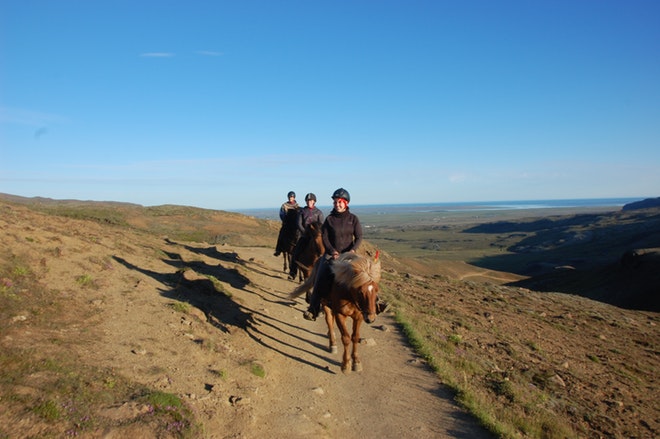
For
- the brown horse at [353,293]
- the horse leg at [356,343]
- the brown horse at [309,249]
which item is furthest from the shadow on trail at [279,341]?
the brown horse at [309,249]

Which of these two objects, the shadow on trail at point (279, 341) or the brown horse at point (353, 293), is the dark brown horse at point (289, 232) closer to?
the shadow on trail at point (279, 341)

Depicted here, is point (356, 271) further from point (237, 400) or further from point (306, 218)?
point (306, 218)

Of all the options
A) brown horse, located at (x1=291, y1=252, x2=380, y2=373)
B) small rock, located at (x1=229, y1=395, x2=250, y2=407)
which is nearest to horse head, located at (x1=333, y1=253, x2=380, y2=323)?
brown horse, located at (x1=291, y1=252, x2=380, y2=373)

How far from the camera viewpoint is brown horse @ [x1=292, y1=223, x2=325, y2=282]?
1227cm

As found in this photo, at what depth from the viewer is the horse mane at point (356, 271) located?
24.8ft

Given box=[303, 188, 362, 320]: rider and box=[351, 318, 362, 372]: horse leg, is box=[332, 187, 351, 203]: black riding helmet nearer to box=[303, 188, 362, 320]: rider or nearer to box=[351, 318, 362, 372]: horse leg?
box=[303, 188, 362, 320]: rider

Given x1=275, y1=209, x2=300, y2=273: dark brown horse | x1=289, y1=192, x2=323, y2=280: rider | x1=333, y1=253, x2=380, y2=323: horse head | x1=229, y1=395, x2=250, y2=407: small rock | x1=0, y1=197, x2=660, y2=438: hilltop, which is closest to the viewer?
x1=0, y1=197, x2=660, y2=438: hilltop

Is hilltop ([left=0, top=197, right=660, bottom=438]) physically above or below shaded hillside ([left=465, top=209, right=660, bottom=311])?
above

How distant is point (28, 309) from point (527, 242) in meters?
129

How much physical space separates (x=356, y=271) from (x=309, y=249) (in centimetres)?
528

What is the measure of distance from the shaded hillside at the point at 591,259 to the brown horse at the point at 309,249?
101 feet

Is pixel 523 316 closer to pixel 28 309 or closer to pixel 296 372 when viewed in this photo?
pixel 296 372

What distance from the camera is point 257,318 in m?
11.1

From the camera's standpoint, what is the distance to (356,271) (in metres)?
7.66
